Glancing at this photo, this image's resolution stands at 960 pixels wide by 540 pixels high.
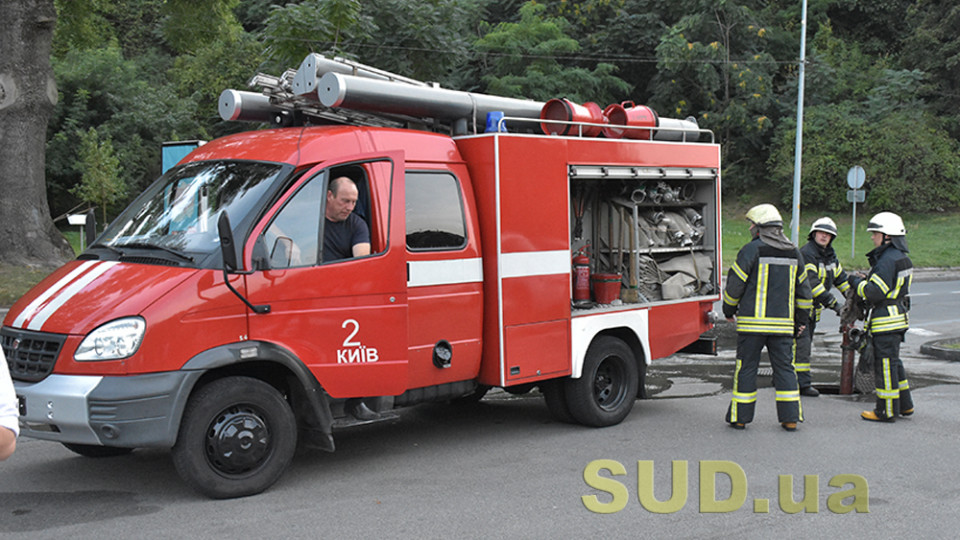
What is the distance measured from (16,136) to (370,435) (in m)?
11.9

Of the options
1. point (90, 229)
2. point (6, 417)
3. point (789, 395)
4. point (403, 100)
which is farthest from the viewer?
point (789, 395)

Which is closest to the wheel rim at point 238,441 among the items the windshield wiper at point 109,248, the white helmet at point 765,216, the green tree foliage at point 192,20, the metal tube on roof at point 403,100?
the windshield wiper at point 109,248

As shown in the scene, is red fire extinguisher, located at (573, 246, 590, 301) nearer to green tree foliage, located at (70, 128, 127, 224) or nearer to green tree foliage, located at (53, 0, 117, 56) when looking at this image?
green tree foliage, located at (53, 0, 117, 56)

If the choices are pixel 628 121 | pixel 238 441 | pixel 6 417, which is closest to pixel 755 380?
pixel 628 121

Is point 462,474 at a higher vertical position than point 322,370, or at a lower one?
lower

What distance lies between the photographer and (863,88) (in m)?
39.8

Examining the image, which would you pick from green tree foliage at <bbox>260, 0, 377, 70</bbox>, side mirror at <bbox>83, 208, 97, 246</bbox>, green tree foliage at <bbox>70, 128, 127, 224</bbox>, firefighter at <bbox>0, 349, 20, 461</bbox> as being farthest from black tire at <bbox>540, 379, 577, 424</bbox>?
green tree foliage at <bbox>70, 128, 127, 224</bbox>

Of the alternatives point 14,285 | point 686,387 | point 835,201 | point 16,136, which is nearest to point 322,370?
point 686,387

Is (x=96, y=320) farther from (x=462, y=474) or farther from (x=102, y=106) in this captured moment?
(x=102, y=106)

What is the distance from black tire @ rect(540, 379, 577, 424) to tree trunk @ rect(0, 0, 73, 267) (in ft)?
38.0

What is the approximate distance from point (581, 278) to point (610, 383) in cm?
96

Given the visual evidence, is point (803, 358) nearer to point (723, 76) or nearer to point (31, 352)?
point (31, 352)

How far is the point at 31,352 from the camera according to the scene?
536 centimetres

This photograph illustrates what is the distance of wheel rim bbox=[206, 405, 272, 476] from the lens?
549cm
